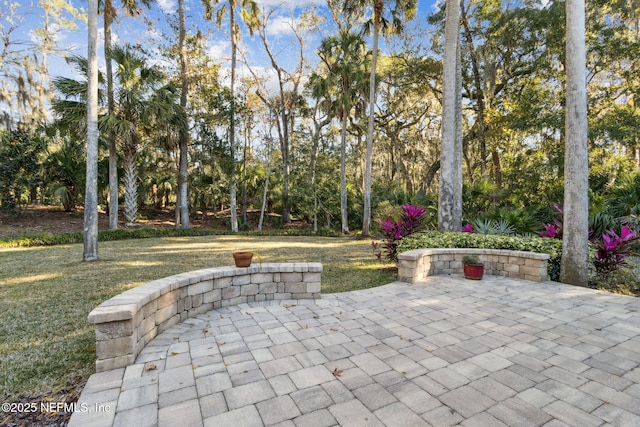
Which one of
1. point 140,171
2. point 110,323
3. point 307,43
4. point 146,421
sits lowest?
point 146,421

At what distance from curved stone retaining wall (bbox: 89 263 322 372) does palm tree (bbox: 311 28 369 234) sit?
Answer: 10266mm

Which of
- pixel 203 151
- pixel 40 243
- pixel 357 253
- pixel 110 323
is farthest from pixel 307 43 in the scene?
pixel 110 323

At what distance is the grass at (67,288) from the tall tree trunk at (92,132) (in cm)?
59

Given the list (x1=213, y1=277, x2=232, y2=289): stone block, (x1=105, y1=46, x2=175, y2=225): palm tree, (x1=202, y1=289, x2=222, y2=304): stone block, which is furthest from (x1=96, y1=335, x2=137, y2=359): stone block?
(x1=105, y1=46, x2=175, y2=225): palm tree

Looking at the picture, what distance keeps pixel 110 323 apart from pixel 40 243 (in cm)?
1061

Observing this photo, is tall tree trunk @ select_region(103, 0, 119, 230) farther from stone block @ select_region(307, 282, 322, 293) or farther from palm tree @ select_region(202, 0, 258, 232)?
stone block @ select_region(307, 282, 322, 293)

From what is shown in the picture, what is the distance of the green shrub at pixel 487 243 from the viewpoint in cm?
549

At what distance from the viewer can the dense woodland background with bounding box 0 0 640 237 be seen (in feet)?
32.9

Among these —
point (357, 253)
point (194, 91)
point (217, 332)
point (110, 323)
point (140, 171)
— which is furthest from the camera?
point (140, 171)

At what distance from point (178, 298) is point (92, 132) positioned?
17.8 ft

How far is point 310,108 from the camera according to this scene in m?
18.5

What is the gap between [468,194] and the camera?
10.4m

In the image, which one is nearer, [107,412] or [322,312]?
[107,412]

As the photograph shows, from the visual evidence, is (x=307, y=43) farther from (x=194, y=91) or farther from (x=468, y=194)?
(x=468, y=194)
